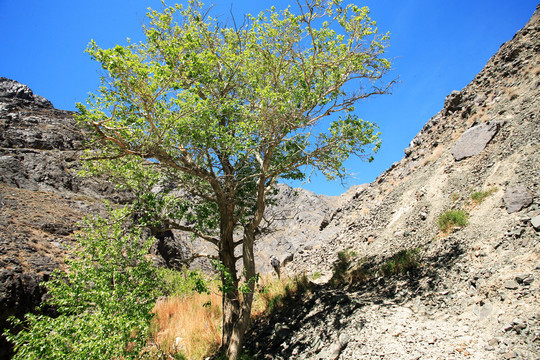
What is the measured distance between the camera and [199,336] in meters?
8.83

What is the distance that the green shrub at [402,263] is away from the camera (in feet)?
25.4

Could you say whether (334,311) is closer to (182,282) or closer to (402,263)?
(402,263)

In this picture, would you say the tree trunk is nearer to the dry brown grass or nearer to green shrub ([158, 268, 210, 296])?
the dry brown grass

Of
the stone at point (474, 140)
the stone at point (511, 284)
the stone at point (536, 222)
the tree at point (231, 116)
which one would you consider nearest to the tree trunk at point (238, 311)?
the tree at point (231, 116)

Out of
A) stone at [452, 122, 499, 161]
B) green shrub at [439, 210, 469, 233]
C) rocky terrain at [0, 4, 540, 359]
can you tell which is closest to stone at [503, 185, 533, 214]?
rocky terrain at [0, 4, 540, 359]

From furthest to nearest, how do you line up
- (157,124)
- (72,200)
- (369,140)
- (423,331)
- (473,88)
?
(72,200) → (473,88) → (369,140) → (157,124) → (423,331)

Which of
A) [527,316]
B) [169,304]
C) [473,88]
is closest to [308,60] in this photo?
[527,316]

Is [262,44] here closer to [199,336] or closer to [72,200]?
[199,336]

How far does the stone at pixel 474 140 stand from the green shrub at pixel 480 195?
3.16m

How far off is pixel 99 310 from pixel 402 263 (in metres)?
7.16

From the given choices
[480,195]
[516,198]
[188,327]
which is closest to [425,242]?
[480,195]

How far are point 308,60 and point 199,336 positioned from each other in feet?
27.9

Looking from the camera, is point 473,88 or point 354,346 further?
point 473,88

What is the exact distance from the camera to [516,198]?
23.4 feet
